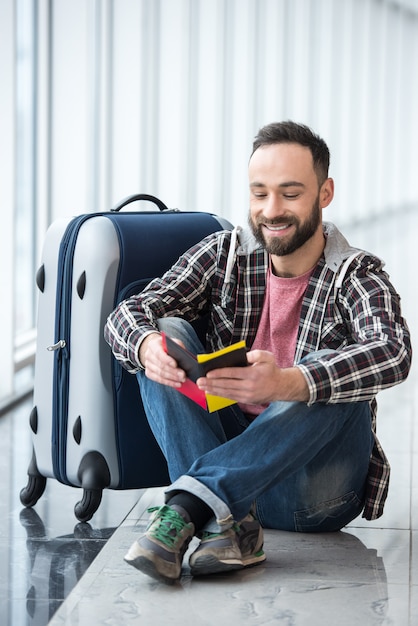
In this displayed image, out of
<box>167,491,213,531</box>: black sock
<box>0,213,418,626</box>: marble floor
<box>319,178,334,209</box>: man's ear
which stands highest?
<box>319,178,334,209</box>: man's ear

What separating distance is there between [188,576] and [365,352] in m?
0.60

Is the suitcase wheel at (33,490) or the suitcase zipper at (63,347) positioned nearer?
the suitcase zipper at (63,347)

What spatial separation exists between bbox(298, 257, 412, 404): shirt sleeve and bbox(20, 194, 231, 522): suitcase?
525 mm

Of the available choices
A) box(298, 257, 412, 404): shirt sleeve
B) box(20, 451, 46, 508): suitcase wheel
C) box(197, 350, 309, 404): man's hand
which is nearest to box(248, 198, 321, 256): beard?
box(298, 257, 412, 404): shirt sleeve

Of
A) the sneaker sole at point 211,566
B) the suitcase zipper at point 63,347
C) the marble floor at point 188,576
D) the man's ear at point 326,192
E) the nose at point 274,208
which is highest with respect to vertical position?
the man's ear at point 326,192

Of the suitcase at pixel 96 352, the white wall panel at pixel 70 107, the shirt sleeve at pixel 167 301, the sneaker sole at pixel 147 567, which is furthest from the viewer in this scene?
the white wall panel at pixel 70 107

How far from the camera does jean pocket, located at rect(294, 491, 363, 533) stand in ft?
8.25

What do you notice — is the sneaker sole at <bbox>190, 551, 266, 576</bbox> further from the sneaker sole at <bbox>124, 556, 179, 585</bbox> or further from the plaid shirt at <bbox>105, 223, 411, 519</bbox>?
the plaid shirt at <bbox>105, 223, 411, 519</bbox>

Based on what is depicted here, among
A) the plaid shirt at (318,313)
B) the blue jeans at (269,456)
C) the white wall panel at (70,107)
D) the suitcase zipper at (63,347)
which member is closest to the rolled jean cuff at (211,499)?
the blue jeans at (269,456)

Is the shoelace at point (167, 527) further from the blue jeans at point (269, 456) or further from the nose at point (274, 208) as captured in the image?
the nose at point (274, 208)

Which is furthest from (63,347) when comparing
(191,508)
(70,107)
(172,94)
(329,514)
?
(172,94)

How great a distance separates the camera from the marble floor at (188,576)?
2129 millimetres

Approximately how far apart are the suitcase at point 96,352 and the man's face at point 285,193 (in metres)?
0.34

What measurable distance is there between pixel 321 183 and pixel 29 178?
3242 millimetres
